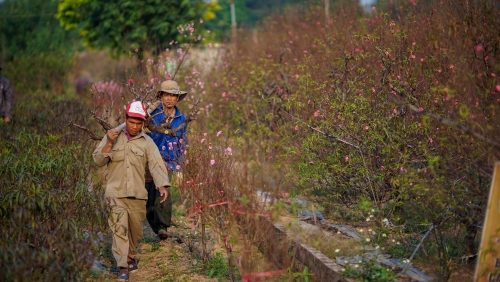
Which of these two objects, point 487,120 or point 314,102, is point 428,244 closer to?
point 487,120

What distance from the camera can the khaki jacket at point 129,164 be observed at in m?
6.67

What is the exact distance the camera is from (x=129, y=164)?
671 cm

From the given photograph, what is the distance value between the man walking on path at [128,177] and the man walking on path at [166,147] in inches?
22.2

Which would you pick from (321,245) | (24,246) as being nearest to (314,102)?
(321,245)

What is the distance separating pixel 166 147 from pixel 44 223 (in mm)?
2312

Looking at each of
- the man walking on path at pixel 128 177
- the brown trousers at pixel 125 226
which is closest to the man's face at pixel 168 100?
the man walking on path at pixel 128 177

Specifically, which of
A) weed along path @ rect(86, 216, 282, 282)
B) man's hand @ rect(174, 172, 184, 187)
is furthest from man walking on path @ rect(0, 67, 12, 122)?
man's hand @ rect(174, 172, 184, 187)

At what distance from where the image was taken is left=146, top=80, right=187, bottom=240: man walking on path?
7.64 metres

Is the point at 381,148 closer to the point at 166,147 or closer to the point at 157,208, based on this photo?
the point at 166,147

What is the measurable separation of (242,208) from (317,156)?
226 centimetres

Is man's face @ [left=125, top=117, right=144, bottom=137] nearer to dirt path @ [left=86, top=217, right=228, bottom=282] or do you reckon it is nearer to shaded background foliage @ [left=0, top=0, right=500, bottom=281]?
shaded background foliage @ [left=0, top=0, right=500, bottom=281]

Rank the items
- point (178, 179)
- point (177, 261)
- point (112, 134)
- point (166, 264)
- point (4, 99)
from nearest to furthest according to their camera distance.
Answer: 1. point (112, 134)
2. point (166, 264)
3. point (177, 261)
4. point (178, 179)
5. point (4, 99)

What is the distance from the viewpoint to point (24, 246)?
198 inches

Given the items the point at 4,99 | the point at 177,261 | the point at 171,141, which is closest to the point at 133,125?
the point at 171,141
